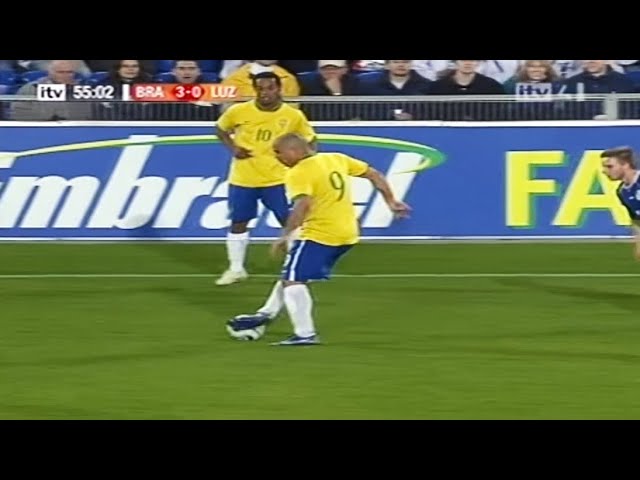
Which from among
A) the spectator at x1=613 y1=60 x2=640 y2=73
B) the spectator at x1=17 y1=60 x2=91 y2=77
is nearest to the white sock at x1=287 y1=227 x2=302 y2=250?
the spectator at x1=17 y1=60 x2=91 y2=77

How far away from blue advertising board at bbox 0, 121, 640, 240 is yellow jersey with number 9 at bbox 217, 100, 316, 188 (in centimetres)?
289

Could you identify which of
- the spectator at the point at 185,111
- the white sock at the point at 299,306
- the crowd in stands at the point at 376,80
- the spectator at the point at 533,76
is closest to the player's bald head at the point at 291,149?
the white sock at the point at 299,306

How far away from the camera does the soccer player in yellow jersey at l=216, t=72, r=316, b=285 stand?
17.1m

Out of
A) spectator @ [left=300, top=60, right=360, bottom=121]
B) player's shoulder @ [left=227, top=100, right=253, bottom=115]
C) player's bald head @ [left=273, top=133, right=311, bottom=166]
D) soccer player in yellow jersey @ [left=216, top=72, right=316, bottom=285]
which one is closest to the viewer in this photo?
player's bald head @ [left=273, top=133, right=311, bottom=166]

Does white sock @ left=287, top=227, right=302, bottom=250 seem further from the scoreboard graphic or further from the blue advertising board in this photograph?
the scoreboard graphic

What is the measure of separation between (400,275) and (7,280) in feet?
12.5

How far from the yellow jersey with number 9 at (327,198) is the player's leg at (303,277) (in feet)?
0.26

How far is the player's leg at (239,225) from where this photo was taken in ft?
56.4

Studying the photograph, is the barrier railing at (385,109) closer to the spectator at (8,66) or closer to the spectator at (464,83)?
the spectator at (464,83)

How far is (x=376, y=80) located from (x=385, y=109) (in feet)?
3.44

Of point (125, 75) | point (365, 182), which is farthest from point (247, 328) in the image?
point (125, 75)
